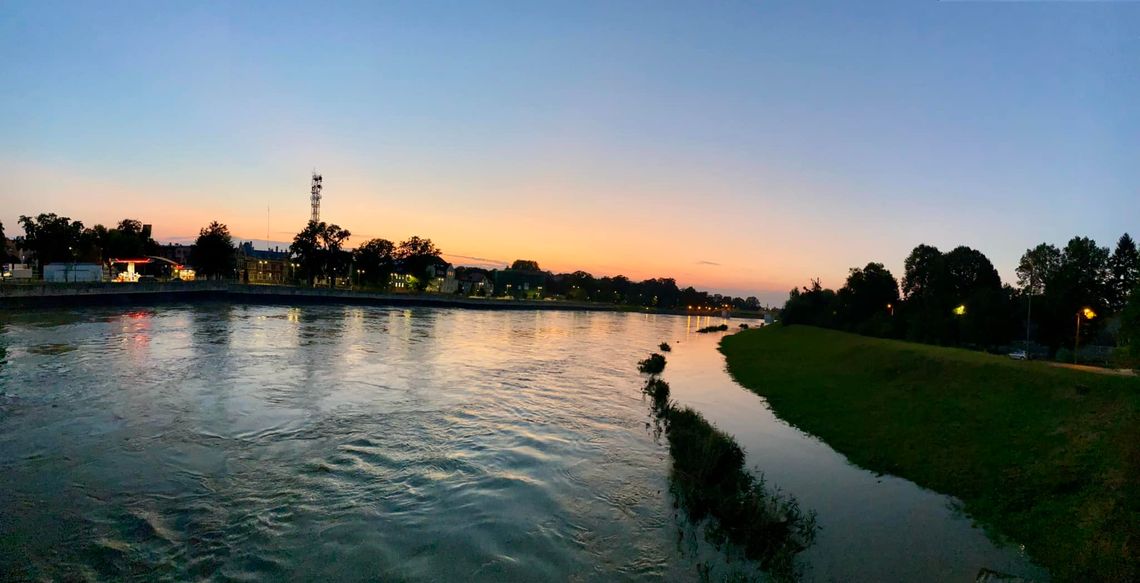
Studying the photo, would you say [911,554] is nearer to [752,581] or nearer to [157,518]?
[752,581]

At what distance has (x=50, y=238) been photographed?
91.4 m

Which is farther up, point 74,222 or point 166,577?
point 74,222

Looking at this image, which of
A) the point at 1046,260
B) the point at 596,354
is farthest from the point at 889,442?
the point at 1046,260

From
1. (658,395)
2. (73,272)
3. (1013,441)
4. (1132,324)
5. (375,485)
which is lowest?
(658,395)

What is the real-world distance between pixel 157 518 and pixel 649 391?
980 inches

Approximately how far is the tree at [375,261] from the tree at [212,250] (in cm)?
3503

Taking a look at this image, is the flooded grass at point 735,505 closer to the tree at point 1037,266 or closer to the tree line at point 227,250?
the tree at point 1037,266

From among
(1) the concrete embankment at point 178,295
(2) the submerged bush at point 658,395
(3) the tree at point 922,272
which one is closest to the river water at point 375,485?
(2) the submerged bush at point 658,395

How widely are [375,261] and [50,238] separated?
67.4 m

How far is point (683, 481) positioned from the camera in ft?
52.3

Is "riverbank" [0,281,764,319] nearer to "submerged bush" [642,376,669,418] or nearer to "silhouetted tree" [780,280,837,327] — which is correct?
"submerged bush" [642,376,669,418]

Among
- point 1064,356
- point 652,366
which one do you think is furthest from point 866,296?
point 652,366

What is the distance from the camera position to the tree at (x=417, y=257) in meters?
166

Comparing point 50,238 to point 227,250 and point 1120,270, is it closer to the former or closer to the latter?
point 227,250
